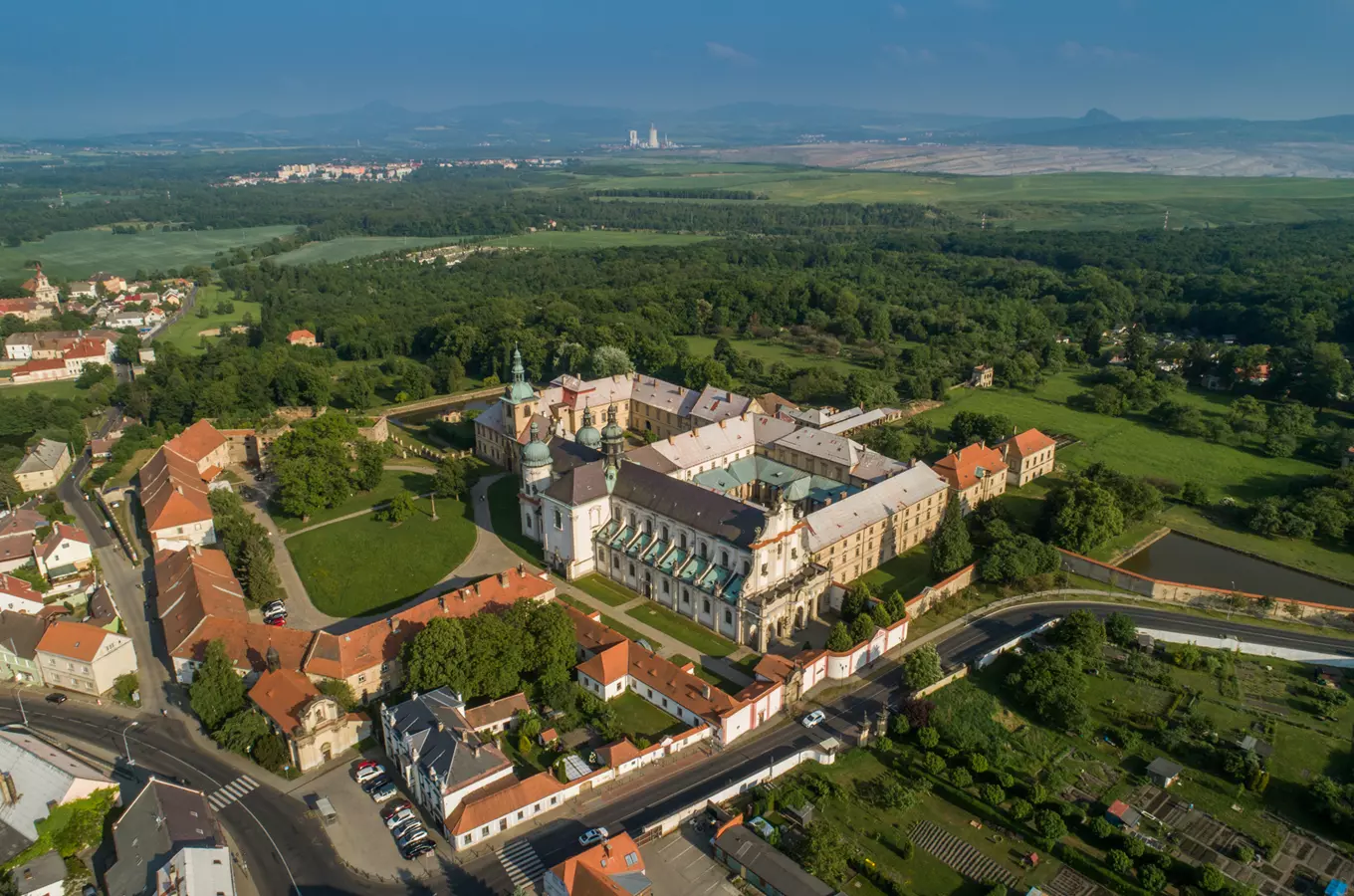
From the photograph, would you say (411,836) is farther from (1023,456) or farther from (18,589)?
(1023,456)

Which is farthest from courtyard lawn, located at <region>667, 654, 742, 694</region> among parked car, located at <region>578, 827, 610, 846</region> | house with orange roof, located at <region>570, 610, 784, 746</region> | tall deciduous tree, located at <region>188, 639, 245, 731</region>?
tall deciduous tree, located at <region>188, 639, 245, 731</region>

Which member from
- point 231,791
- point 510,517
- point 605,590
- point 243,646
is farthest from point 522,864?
point 510,517

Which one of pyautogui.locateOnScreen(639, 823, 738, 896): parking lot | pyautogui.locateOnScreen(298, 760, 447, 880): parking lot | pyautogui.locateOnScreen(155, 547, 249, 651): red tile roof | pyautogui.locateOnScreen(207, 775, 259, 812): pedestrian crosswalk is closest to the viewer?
pyautogui.locateOnScreen(639, 823, 738, 896): parking lot

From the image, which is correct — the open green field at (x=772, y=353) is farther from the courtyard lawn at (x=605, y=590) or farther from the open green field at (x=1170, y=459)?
the courtyard lawn at (x=605, y=590)

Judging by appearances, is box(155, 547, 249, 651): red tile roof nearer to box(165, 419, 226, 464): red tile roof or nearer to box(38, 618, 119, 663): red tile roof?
box(38, 618, 119, 663): red tile roof

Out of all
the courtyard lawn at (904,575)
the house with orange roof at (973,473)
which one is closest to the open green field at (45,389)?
the courtyard lawn at (904,575)

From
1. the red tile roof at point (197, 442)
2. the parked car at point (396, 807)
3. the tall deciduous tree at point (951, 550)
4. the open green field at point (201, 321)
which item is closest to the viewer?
the parked car at point (396, 807)
